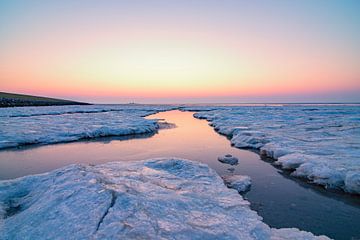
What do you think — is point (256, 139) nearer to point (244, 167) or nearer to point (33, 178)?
point (244, 167)

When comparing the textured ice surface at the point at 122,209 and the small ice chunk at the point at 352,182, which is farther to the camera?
the small ice chunk at the point at 352,182

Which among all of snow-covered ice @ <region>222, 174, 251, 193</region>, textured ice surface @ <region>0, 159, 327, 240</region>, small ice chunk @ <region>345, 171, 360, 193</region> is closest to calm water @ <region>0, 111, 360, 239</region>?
snow-covered ice @ <region>222, 174, 251, 193</region>

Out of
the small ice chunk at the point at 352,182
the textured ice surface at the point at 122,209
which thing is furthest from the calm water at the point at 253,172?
the textured ice surface at the point at 122,209

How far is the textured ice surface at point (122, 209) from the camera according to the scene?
2.54 metres

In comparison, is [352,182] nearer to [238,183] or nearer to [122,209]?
[238,183]

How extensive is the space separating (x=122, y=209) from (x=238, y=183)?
2.70 m

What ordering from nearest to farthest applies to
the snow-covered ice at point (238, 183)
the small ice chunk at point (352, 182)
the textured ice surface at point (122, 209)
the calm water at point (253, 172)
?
the textured ice surface at point (122, 209)
the calm water at point (253, 172)
the small ice chunk at point (352, 182)
the snow-covered ice at point (238, 183)

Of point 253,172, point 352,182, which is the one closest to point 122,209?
point 253,172

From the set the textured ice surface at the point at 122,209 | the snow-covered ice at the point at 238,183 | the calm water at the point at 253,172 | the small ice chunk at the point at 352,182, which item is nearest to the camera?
the textured ice surface at the point at 122,209

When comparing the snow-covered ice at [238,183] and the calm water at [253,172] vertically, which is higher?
the snow-covered ice at [238,183]

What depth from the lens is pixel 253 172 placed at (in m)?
5.81

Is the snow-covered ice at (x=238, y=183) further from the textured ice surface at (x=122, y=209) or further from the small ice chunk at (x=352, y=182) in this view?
the small ice chunk at (x=352, y=182)

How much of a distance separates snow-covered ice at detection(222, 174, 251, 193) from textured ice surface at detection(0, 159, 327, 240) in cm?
45

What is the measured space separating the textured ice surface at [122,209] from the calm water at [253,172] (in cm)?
71
